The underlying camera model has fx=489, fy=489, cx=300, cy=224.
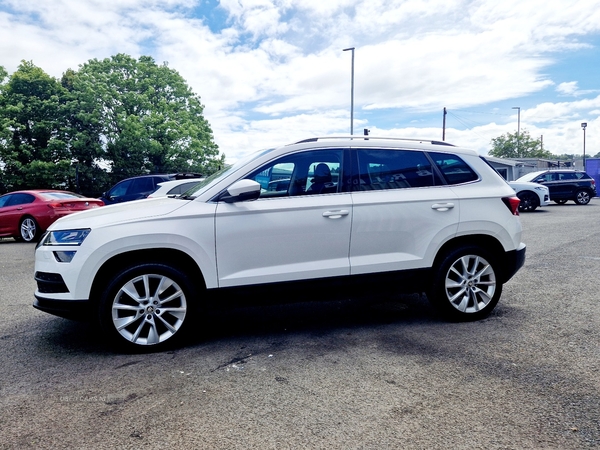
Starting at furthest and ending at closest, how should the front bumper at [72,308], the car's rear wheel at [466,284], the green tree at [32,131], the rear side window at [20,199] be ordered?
the green tree at [32,131]
the rear side window at [20,199]
the car's rear wheel at [466,284]
the front bumper at [72,308]

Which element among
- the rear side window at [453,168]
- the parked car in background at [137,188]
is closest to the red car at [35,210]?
the parked car in background at [137,188]

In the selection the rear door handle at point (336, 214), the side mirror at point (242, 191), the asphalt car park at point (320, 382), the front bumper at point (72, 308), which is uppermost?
the side mirror at point (242, 191)

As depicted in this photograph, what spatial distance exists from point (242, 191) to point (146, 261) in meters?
1.01

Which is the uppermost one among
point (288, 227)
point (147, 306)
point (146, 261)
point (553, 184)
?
point (553, 184)

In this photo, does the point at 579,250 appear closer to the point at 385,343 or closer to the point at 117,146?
the point at 385,343

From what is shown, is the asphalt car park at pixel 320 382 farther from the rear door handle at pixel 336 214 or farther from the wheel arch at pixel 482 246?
the rear door handle at pixel 336 214

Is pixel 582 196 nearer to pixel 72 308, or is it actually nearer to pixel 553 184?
pixel 553 184

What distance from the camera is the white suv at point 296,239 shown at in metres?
4.09

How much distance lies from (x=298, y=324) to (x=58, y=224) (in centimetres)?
242

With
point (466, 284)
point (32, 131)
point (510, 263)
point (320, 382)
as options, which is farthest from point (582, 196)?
point (32, 131)

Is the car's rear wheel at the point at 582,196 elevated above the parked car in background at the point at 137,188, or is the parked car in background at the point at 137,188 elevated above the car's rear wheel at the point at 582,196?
the parked car in background at the point at 137,188

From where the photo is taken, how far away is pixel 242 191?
13.7 feet

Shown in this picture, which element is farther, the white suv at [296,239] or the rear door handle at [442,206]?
the rear door handle at [442,206]

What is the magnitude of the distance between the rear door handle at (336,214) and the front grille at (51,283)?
A: 2291mm
